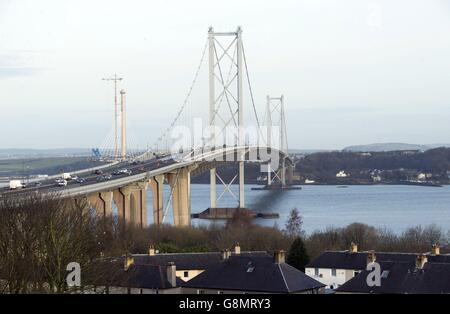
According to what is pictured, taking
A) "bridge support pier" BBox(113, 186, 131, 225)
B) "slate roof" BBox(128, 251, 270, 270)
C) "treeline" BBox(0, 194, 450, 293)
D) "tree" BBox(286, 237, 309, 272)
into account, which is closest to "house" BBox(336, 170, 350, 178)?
"bridge support pier" BBox(113, 186, 131, 225)

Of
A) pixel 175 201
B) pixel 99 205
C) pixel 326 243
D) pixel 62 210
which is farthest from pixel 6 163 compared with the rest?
pixel 62 210

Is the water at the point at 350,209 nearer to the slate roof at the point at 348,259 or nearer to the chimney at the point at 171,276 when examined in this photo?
the slate roof at the point at 348,259

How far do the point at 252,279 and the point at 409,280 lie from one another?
1.54 meters

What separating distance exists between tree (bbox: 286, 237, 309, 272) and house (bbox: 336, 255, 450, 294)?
2485mm

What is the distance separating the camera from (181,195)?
2589cm

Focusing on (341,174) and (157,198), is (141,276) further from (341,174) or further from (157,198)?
(341,174)

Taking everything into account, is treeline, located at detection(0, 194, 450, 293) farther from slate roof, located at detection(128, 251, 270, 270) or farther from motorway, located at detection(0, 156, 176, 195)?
motorway, located at detection(0, 156, 176, 195)

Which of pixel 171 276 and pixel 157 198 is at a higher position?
pixel 157 198

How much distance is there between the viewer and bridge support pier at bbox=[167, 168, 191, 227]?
2509 cm

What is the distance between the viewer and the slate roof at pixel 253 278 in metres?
9.51

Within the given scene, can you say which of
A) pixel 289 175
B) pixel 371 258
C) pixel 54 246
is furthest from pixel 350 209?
pixel 54 246

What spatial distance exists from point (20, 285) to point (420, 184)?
5843cm

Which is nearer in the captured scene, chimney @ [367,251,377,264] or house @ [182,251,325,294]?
house @ [182,251,325,294]
